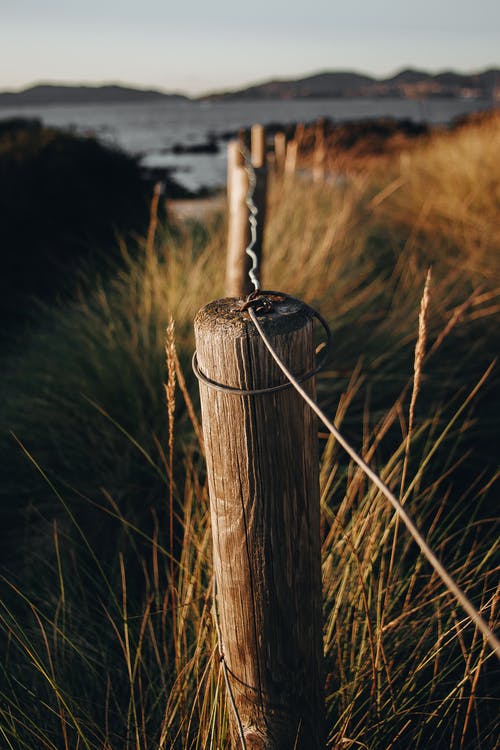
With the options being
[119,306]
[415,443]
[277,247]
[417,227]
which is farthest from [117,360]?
[417,227]

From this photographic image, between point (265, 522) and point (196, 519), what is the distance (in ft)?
3.54

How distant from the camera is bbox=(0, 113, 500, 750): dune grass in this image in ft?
4.50

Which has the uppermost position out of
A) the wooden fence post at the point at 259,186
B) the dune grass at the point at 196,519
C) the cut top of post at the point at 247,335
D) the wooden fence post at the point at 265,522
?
the wooden fence post at the point at 259,186

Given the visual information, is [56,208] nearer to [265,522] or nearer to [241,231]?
[241,231]

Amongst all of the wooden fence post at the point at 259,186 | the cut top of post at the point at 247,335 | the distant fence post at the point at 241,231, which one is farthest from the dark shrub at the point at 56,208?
the cut top of post at the point at 247,335

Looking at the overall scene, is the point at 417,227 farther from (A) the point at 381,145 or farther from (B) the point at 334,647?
(A) the point at 381,145

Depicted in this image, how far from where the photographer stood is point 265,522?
985 millimetres

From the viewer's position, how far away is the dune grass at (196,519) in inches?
53.9

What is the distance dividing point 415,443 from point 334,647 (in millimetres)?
1449

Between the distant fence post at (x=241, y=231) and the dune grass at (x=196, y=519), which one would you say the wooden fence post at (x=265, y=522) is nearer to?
the dune grass at (x=196, y=519)

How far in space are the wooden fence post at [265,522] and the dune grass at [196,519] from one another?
14 cm

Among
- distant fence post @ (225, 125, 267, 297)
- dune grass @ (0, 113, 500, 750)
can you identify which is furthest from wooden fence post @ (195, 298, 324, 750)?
distant fence post @ (225, 125, 267, 297)

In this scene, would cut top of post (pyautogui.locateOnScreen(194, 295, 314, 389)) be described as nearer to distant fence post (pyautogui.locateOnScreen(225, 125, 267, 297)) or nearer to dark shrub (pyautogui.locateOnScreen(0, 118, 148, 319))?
distant fence post (pyautogui.locateOnScreen(225, 125, 267, 297))

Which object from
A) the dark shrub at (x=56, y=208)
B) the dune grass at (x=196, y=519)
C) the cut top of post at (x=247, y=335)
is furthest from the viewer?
the dark shrub at (x=56, y=208)
